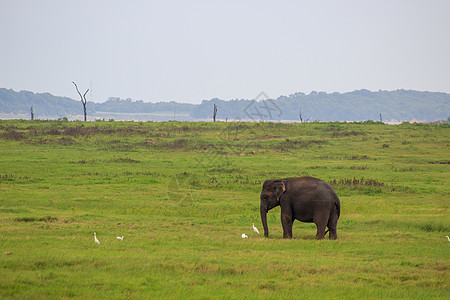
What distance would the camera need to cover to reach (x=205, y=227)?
17.4 m

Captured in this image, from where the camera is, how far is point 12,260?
11.1 meters

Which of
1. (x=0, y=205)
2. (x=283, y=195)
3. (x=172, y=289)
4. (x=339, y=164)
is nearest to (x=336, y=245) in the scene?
(x=283, y=195)

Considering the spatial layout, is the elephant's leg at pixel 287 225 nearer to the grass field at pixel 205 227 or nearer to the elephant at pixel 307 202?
the elephant at pixel 307 202

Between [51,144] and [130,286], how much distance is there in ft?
141

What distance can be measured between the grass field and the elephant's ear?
1.29m

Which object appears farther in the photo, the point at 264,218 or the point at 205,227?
the point at 205,227

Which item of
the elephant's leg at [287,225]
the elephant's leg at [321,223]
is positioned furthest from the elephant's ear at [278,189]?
the elephant's leg at [321,223]

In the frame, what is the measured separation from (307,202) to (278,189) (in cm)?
99

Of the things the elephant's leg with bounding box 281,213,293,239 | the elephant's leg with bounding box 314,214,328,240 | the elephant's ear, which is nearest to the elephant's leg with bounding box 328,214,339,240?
the elephant's leg with bounding box 314,214,328,240

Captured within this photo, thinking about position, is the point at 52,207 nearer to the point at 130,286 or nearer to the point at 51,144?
the point at 130,286

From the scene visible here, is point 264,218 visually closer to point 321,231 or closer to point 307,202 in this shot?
point 307,202

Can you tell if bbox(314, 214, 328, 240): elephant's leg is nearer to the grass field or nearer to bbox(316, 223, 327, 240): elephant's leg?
bbox(316, 223, 327, 240): elephant's leg

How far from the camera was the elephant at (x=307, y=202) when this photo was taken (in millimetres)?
15289

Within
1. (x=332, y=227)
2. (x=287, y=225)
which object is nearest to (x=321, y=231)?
(x=332, y=227)
